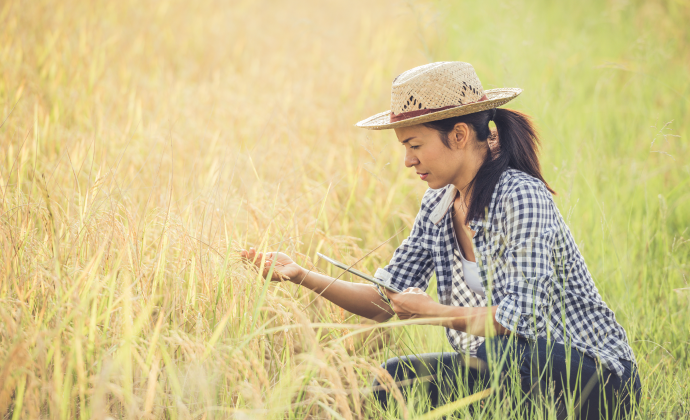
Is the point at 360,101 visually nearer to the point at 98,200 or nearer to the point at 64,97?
the point at 64,97

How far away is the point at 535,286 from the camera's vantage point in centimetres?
140

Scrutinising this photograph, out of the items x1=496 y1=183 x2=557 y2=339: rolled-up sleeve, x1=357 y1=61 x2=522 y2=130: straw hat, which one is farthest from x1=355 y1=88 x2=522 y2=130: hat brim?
x1=496 y1=183 x2=557 y2=339: rolled-up sleeve

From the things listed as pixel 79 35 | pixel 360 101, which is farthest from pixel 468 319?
pixel 79 35

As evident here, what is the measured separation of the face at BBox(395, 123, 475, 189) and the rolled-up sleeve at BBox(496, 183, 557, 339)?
216 millimetres

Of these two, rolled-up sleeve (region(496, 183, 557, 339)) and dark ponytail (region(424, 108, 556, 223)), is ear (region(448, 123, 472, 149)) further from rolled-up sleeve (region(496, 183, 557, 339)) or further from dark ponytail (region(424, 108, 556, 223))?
rolled-up sleeve (region(496, 183, 557, 339))

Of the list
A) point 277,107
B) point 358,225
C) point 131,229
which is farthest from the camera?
point 277,107

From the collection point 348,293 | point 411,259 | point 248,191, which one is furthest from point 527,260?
point 248,191

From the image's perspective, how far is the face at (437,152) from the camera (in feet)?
5.21

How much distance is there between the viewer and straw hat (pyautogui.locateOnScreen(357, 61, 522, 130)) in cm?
152

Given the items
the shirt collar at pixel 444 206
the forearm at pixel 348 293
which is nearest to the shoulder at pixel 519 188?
the shirt collar at pixel 444 206

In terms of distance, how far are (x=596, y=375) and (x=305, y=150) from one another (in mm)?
2083

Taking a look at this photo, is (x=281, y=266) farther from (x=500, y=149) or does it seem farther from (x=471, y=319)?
(x=500, y=149)

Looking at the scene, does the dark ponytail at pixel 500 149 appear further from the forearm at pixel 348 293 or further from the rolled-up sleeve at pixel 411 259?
the forearm at pixel 348 293

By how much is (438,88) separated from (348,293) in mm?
764
